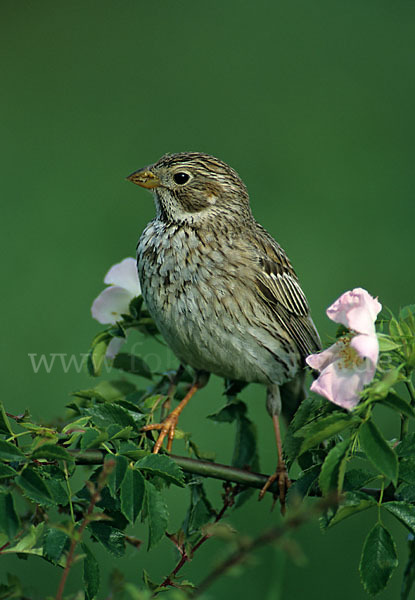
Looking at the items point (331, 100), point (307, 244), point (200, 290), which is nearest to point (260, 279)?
point (200, 290)

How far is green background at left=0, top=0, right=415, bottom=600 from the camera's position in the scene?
180 inches

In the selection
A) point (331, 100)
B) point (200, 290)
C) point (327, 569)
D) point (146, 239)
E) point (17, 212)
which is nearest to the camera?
point (200, 290)

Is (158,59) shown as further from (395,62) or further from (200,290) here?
(200,290)

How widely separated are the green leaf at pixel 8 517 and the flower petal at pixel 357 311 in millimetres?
806

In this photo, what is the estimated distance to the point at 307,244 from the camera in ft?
19.7

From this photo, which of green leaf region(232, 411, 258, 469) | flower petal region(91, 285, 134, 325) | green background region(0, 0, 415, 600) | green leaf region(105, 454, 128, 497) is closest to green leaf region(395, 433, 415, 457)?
green leaf region(105, 454, 128, 497)

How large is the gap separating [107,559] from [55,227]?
282 cm

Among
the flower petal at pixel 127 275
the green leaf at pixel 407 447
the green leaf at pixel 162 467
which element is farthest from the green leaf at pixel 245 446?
the green leaf at pixel 407 447

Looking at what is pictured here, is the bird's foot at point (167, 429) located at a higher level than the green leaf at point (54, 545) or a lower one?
higher

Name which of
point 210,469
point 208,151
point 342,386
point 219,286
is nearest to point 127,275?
point 219,286

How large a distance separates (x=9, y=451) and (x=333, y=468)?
2.26ft

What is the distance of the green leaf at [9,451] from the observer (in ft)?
5.94

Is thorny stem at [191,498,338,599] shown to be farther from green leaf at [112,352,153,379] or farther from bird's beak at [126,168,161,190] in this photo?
bird's beak at [126,168,161,190]

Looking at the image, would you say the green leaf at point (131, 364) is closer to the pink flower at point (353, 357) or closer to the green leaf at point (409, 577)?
the pink flower at point (353, 357)
